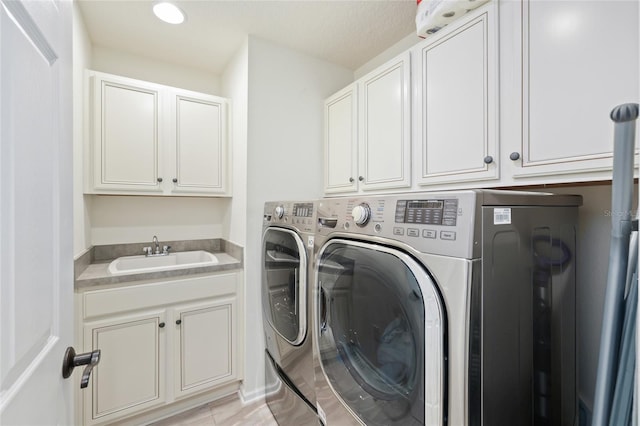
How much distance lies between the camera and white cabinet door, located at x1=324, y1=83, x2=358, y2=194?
6.26 feet

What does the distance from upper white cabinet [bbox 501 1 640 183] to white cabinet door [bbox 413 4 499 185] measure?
57 mm

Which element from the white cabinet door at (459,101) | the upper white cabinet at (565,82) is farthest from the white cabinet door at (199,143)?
the upper white cabinet at (565,82)

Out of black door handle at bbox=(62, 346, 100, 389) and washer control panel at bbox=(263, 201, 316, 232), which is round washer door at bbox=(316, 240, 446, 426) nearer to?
washer control panel at bbox=(263, 201, 316, 232)

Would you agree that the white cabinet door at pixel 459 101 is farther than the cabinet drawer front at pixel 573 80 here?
Yes

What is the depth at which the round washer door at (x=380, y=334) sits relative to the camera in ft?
2.47

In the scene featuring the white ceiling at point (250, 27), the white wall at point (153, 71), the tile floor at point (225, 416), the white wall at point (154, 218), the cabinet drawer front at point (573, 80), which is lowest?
the tile floor at point (225, 416)

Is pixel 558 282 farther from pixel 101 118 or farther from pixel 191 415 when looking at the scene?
pixel 101 118

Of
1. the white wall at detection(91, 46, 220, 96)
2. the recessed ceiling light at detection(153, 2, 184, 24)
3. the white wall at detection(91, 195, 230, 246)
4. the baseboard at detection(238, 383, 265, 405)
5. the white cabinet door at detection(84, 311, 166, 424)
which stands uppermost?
the recessed ceiling light at detection(153, 2, 184, 24)

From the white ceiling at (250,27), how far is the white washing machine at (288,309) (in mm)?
1181

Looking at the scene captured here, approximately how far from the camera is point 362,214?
98 centimetres

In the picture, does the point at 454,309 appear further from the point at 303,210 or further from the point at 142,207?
the point at 142,207

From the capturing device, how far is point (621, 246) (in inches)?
25.9

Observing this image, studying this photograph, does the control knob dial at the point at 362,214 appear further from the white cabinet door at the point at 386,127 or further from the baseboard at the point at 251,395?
the baseboard at the point at 251,395

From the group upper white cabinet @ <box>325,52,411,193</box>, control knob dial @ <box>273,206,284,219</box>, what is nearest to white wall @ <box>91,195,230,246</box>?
control knob dial @ <box>273,206,284,219</box>
